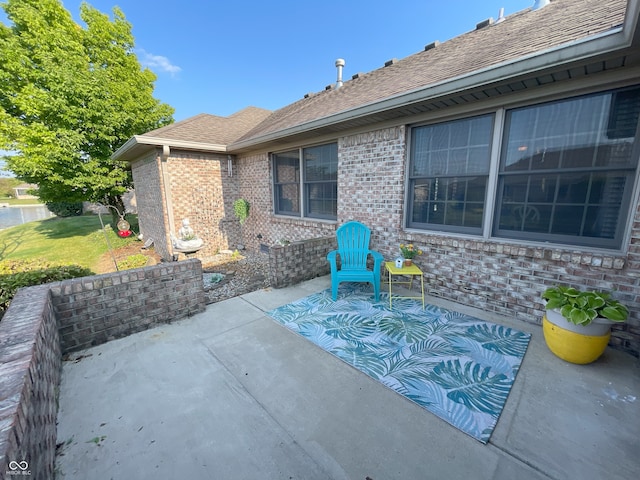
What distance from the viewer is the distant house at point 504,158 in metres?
2.48

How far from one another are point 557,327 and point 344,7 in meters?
8.58

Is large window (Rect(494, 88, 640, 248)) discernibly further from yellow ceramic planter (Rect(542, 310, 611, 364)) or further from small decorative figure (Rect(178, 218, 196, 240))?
small decorative figure (Rect(178, 218, 196, 240))

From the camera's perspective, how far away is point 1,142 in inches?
302

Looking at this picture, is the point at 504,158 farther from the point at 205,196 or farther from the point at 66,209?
the point at 66,209

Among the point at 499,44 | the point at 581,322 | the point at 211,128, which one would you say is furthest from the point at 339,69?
the point at 581,322

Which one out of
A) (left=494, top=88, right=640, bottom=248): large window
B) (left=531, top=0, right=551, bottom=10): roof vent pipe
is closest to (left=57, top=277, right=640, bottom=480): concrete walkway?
(left=494, top=88, right=640, bottom=248): large window

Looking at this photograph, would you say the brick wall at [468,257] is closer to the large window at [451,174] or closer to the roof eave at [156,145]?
the large window at [451,174]

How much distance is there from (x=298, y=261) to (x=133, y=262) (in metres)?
5.25

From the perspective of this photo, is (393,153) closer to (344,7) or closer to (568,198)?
(568,198)

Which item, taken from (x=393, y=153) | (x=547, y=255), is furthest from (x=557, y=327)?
(x=393, y=153)

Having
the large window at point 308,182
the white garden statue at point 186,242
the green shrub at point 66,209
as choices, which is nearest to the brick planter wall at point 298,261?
the large window at point 308,182

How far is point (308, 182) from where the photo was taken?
5.59m

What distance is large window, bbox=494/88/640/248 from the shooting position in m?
2.52

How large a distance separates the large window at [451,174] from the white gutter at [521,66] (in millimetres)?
631
